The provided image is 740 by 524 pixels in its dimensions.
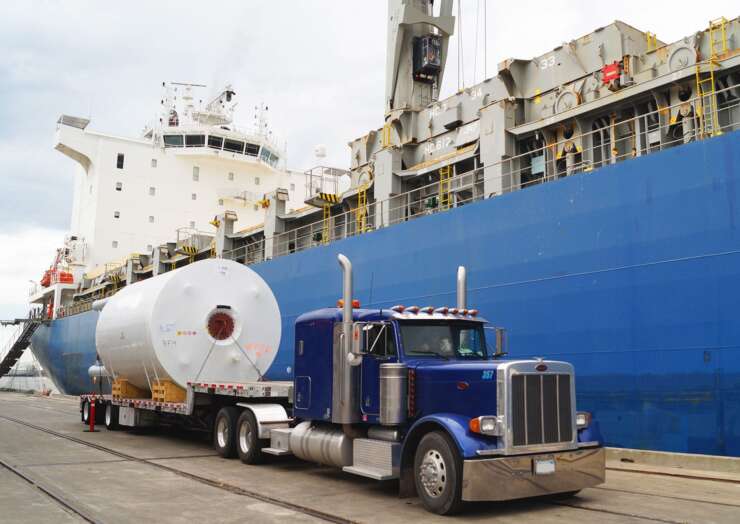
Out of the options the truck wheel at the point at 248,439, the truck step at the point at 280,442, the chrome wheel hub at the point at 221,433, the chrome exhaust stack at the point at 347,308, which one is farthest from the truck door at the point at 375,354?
the chrome wheel hub at the point at 221,433

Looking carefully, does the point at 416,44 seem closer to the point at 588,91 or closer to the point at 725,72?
the point at 588,91

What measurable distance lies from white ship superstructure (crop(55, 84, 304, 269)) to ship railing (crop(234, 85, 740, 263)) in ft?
54.1

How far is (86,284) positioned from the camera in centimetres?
3850

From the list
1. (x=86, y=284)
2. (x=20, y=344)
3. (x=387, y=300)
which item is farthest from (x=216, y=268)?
(x=20, y=344)

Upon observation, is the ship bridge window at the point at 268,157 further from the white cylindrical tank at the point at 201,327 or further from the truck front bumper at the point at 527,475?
the truck front bumper at the point at 527,475

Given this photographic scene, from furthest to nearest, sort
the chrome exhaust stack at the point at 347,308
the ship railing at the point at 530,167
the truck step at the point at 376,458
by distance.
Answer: the ship railing at the point at 530,167 → the chrome exhaust stack at the point at 347,308 → the truck step at the point at 376,458

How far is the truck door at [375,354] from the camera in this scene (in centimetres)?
828

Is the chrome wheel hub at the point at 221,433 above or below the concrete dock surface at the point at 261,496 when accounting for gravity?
above

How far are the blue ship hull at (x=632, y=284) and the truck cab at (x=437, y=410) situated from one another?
2.84 meters

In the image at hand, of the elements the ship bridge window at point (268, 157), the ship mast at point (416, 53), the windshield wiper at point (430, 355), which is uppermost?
the ship bridge window at point (268, 157)

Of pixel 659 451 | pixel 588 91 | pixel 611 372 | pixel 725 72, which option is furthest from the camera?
pixel 588 91

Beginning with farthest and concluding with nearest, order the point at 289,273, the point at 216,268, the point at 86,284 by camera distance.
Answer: the point at 86,284
the point at 289,273
the point at 216,268

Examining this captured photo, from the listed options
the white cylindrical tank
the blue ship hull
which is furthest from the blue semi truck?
the white cylindrical tank

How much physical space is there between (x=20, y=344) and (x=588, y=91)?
41.7 metres
